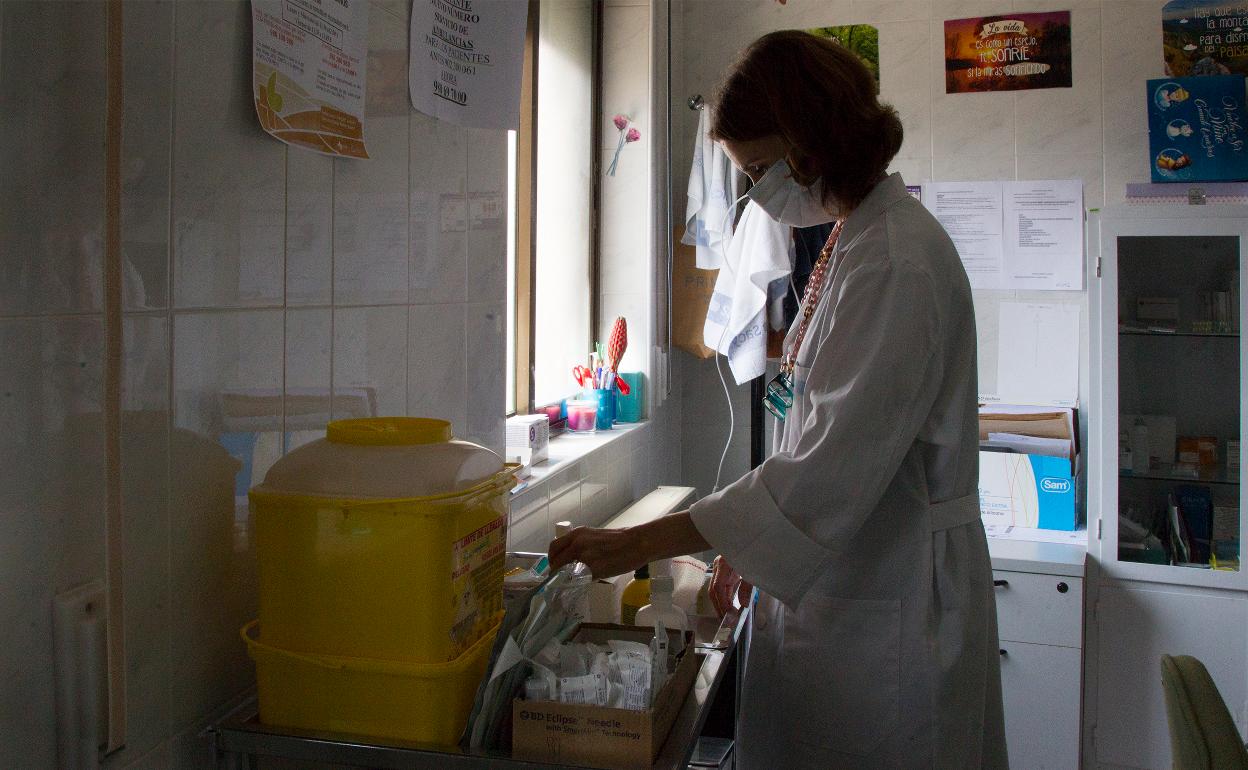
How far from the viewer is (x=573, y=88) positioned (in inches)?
113

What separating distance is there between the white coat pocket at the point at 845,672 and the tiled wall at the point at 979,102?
6.74 feet

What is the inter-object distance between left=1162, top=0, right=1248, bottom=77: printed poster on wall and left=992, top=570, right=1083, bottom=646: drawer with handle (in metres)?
1.62

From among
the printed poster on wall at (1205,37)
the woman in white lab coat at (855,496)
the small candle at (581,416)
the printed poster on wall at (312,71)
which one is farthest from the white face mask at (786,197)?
the printed poster on wall at (1205,37)

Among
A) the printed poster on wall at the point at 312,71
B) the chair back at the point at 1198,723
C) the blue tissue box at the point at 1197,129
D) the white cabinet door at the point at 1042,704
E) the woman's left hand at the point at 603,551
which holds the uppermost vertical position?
the blue tissue box at the point at 1197,129

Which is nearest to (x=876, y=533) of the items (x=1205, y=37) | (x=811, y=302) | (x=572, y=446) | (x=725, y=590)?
(x=725, y=590)

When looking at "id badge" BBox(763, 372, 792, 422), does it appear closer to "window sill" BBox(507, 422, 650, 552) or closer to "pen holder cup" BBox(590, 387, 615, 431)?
"window sill" BBox(507, 422, 650, 552)

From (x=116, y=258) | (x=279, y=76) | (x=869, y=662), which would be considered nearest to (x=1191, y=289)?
(x=869, y=662)

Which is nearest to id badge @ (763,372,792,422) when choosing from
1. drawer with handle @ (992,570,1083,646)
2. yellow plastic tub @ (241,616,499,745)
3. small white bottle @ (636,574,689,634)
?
small white bottle @ (636,574,689,634)

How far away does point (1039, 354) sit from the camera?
3.12 m

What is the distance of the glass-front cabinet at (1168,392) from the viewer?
2.67m

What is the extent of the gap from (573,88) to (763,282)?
0.81 meters

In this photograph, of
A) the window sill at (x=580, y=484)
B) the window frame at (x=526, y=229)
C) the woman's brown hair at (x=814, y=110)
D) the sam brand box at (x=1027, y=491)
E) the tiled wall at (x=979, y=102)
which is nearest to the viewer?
the woman's brown hair at (x=814, y=110)

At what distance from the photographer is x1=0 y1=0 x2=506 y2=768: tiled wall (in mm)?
776

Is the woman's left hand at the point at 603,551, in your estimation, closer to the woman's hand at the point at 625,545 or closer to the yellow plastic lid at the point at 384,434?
the woman's hand at the point at 625,545
